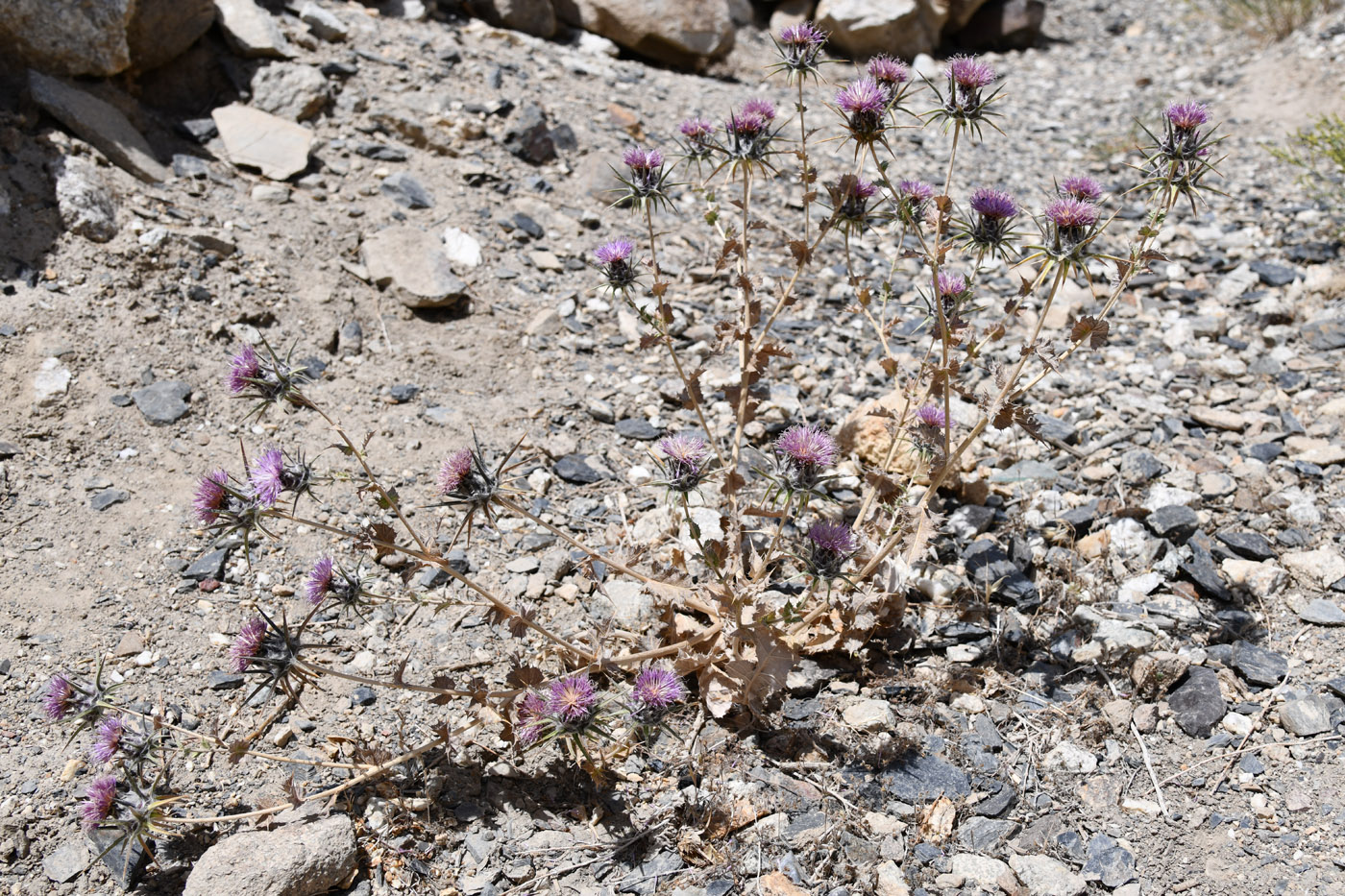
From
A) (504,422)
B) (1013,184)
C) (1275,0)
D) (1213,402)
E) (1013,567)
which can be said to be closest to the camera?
(1013,567)

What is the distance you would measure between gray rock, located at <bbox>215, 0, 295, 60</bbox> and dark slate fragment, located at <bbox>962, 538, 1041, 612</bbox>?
5092 millimetres

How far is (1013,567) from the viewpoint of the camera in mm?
3693

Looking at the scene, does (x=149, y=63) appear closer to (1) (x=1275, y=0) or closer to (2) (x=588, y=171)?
(2) (x=588, y=171)

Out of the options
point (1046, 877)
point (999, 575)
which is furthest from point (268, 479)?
point (999, 575)

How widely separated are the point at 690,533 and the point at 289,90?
4.27 metres

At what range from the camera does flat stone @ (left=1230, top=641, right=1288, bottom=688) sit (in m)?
3.24

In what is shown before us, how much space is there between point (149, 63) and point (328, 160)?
115 cm

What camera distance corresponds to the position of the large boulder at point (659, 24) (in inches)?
301

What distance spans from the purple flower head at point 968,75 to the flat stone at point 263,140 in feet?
12.7

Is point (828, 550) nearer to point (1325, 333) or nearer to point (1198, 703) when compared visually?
point (1198, 703)

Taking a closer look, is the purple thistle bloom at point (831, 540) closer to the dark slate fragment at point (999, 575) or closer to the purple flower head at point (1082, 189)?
the dark slate fragment at point (999, 575)

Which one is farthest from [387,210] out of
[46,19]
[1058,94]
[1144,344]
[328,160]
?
[1058,94]

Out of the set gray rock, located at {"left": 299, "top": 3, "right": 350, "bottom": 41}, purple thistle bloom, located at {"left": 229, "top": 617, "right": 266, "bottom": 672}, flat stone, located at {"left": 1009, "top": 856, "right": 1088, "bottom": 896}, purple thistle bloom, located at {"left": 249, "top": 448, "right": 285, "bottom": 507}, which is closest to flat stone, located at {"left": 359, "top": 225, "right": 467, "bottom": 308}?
gray rock, located at {"left": 299, "top": 3, "right": 350, "bottom": 41}

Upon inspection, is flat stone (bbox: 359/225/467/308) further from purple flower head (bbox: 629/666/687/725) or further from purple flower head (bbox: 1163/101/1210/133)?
purple flower head (bbox: 1163/101/1210/133)
